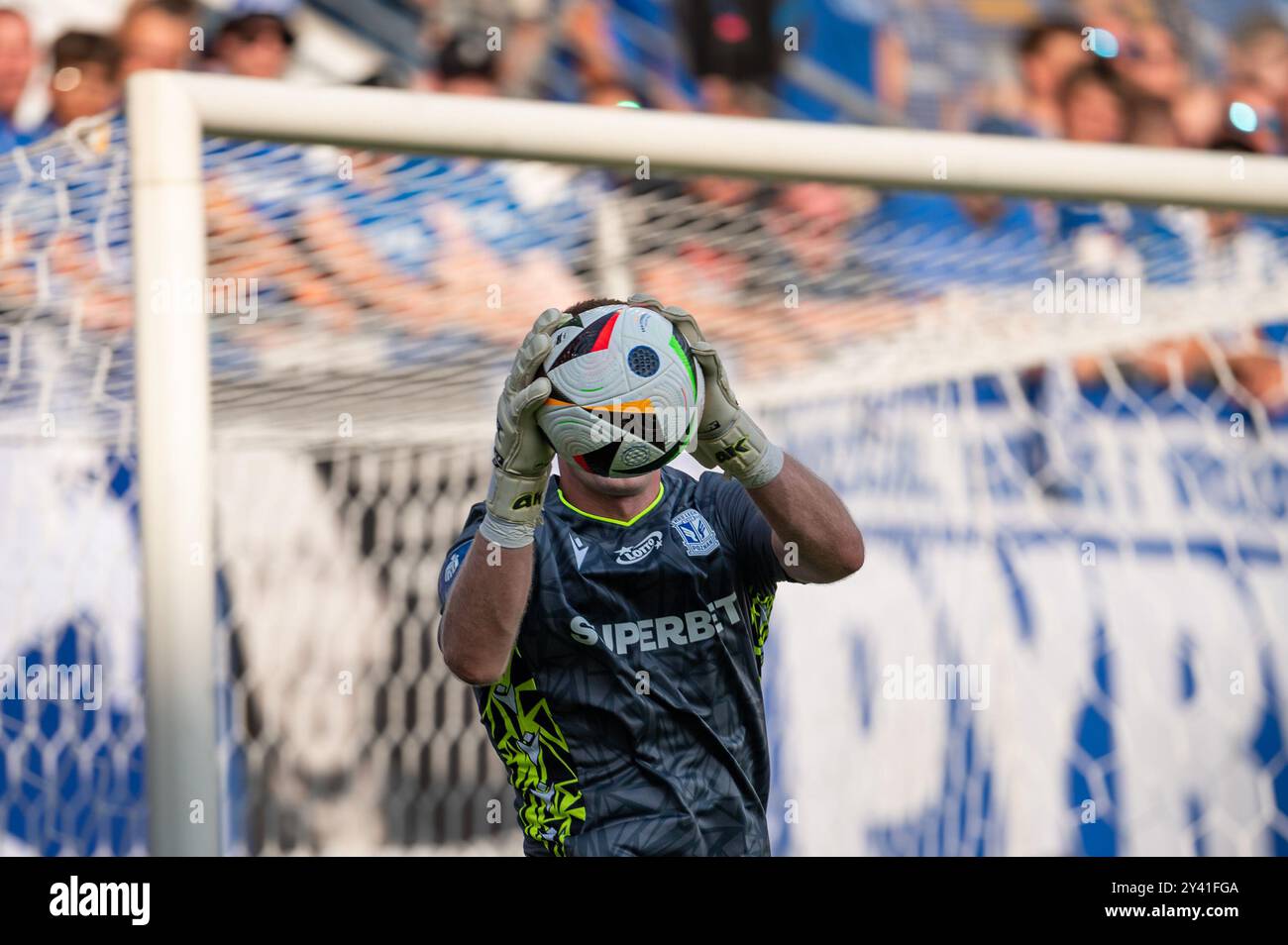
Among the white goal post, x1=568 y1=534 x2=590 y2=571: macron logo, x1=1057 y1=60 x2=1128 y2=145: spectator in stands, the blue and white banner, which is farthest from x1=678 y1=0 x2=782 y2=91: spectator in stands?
x1=568 y1=534 x2=590 y2=571: macron logo

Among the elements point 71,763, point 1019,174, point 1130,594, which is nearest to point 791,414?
point 1130,594

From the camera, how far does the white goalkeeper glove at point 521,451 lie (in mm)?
1854

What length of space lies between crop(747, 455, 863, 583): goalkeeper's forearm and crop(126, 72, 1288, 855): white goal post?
0.83m

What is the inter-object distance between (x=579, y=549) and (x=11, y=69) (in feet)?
7.77

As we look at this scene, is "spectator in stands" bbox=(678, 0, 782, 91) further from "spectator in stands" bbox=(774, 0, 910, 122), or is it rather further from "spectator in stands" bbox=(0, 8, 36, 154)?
"spectator in stands" bbox=(0, 8, 36, 154)

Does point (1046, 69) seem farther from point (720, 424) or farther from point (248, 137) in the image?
point (720, 424)

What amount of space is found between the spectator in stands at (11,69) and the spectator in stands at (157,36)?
233mm

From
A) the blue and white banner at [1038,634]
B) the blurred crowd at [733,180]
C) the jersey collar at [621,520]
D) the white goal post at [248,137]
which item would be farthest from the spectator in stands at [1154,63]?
the jersey collar at [621,520]

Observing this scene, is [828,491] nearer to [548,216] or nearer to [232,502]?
[548,216]

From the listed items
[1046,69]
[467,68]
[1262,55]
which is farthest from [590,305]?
[1262,55]

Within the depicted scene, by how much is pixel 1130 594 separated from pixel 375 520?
2443mm

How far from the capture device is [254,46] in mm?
3865

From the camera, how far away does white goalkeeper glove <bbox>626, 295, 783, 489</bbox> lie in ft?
6.35

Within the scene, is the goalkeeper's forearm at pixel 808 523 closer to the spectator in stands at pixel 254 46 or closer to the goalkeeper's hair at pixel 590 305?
the goalkeeper's hair at pixel 590 305
